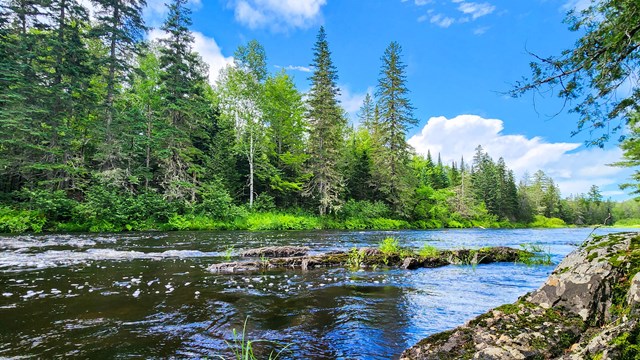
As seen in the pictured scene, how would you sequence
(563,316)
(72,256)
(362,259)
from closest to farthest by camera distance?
(563,316)
(362,259)
(72,256)

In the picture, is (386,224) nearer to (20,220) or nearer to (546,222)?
(20,220)

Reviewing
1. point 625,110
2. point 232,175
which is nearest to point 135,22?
point 232,175

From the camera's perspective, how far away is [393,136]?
123 feet

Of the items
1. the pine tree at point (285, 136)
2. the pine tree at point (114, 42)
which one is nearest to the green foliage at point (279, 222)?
the pine tree at point (285, 136)

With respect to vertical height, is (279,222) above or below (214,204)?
A: below

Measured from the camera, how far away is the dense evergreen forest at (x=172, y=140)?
73.6 feet

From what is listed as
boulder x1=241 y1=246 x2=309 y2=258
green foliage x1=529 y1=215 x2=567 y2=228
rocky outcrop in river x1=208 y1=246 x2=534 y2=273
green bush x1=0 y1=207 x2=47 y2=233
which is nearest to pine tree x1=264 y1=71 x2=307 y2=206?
green bush x1=0 y1=207 x2=47 y2=233

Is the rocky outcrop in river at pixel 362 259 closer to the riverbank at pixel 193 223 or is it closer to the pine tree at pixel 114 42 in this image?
the riverbank at pixel 193 223

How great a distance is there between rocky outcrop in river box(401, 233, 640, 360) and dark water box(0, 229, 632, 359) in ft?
5.15

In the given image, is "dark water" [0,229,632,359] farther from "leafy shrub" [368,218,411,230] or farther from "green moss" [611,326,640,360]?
"leafy shrub" [368,218,411,230]

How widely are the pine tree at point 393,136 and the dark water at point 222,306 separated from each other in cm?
2830

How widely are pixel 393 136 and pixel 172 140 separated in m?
23.6

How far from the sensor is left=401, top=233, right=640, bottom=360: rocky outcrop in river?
220 cm

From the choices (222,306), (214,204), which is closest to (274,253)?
(222,306)
